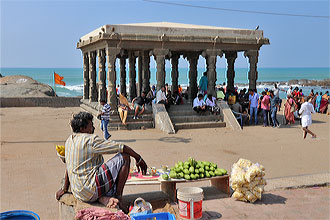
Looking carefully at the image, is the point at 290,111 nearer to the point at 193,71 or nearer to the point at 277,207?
the point at 193,71

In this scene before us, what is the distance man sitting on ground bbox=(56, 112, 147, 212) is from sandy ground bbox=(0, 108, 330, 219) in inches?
58.8

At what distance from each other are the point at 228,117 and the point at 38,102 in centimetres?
1467

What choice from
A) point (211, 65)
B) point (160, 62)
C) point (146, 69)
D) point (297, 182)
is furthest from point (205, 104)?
point (297, 182)

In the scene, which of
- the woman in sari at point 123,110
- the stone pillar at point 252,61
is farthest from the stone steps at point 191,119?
the stone pillar at point 252,61

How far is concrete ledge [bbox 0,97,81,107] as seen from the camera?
23211mm

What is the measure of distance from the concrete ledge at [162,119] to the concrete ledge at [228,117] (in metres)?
2.67

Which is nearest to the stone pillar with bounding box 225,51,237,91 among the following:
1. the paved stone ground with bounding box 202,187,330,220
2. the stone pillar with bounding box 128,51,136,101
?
the stone pillar with bounding box 128,51,136,101

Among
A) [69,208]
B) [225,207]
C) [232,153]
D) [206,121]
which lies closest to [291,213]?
[225,207]

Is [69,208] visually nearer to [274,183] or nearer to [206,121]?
[274,183]

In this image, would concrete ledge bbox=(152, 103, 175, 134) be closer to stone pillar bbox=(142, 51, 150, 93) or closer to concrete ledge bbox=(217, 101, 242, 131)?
concrete ledge bbox=(217, 101, 242, 131)

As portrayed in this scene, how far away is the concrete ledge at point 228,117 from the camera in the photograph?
14594 millimetres

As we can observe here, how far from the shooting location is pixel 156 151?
1027cm

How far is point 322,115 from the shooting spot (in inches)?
782

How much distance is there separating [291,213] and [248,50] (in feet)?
40.3
